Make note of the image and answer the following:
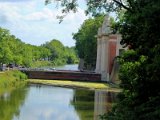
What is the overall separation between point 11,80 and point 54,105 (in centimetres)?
2665

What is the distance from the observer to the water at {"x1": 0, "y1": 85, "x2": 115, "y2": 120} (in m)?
36.1

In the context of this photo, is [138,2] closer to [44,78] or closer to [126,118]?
[126,118]

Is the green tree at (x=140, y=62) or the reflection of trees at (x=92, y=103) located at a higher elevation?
the green tree at (x=140, y=62)

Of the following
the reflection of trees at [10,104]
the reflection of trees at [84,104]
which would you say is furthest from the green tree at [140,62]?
the reflection of trees at [10,104]

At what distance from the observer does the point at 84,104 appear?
44.7 meters

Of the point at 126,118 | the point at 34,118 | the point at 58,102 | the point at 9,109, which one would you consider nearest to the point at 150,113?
the point at 126,118

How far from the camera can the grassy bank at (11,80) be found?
6439 centimetres

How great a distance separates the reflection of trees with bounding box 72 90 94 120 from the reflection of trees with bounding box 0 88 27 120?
4.97 meters

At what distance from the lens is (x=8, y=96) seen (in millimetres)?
51219

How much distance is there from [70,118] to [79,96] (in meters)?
17.7

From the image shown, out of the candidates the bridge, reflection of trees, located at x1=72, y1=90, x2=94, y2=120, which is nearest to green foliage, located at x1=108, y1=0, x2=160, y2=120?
reflection of trees, located at x1=72, y1=90, x2=94, y2=120

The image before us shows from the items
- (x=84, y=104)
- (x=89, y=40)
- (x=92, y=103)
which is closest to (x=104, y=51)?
(x=89, y=40)

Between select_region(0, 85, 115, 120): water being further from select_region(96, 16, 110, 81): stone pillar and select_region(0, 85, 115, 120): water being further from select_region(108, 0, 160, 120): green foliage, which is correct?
select_region(108, 0, 160, 120): green foliage

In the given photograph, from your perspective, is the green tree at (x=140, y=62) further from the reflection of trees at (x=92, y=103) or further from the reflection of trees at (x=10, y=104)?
the reflection of trees at (x=10, y=104)
